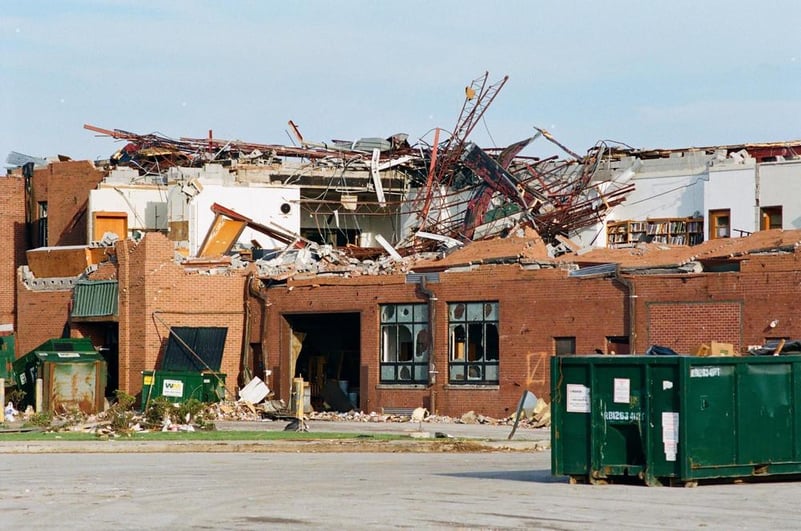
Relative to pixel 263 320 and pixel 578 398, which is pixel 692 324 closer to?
pixel 263 320

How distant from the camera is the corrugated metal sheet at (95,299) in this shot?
45.9 m

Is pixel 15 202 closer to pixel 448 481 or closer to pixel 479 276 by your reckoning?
pixel 479 276

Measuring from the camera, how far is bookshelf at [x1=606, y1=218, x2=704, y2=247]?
5034cm

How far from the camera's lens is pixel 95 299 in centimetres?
4656

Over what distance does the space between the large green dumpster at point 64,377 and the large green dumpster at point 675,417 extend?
2433cm

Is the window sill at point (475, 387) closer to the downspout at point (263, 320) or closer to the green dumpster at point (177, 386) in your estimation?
the downspout at point (263, 320)

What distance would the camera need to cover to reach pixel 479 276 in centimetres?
4034

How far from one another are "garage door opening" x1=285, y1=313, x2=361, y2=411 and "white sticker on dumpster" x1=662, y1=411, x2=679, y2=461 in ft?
81.6

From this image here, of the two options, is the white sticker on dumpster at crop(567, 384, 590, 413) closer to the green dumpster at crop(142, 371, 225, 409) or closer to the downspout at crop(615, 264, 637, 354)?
the downspout at crop(615, 264, 637, 354)

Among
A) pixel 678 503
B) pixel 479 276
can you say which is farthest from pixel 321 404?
pixel 678 503

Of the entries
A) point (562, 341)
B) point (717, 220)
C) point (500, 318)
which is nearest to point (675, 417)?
point (562, 341)

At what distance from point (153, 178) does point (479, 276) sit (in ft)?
64.6

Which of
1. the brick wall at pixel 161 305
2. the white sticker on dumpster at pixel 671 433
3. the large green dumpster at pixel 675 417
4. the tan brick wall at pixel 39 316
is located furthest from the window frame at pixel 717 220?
the white sticker on dumpster at pixel 671 433

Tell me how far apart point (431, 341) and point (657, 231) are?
43.5 feet
